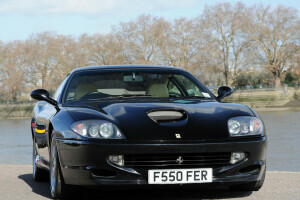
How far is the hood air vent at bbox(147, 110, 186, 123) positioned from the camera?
17.0 feet

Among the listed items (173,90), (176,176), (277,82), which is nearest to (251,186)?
(176,176)

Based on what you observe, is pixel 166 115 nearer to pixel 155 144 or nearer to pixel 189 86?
pixel 155 144

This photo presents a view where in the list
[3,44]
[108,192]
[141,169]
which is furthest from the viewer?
[3,44]

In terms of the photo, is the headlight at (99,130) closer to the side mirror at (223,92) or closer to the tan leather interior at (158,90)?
the tan leather interior at (158,90)

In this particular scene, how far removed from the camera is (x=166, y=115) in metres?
5.21

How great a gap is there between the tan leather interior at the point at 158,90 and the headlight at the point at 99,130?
1.33m

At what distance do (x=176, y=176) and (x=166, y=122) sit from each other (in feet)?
1.54

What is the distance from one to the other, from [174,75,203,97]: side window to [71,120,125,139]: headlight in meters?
1.59

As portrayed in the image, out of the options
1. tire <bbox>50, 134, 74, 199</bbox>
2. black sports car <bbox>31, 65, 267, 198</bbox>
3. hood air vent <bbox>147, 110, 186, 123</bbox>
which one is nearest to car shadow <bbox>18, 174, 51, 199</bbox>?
tire <bbox>50, 134, 74, 199</bbox>

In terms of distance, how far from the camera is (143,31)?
75.0 m

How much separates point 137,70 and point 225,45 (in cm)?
6682

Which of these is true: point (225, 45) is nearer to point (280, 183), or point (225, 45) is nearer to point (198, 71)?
point (198, 71)

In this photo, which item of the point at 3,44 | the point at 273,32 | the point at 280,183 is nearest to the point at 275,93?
the point at 273,32

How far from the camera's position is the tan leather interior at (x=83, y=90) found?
247 inches
